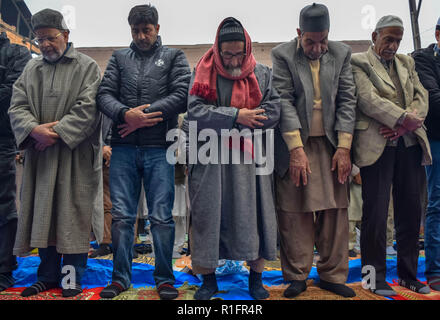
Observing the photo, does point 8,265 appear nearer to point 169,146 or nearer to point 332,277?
point 169,146

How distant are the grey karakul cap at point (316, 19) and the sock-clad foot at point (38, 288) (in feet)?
9.20

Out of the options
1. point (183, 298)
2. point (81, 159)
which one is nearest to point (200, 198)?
point (183, 298)

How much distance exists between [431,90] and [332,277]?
1.81 meters

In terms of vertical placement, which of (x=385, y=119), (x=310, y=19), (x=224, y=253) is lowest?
(x=224, y=253)

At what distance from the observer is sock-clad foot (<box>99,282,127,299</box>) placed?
2.36 metres

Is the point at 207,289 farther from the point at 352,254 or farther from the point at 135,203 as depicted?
the point at 352,254

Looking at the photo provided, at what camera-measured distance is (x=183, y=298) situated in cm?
241

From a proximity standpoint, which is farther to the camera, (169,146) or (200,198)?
(169,146)

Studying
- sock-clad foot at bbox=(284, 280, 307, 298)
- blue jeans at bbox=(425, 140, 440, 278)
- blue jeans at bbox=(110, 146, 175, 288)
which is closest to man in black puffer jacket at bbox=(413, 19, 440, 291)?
blue jeans at bbox=(425, 140, 440, 278)

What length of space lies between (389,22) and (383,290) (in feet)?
6.88

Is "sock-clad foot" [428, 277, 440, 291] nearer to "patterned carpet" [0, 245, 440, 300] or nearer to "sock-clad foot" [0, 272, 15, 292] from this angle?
"patterned carpet" [0, 245, 440, 300]

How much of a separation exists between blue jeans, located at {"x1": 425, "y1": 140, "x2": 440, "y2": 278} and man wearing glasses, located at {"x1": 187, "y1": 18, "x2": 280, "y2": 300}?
1454 millimetres

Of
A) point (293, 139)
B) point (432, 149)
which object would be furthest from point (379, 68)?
point (293, 139)
